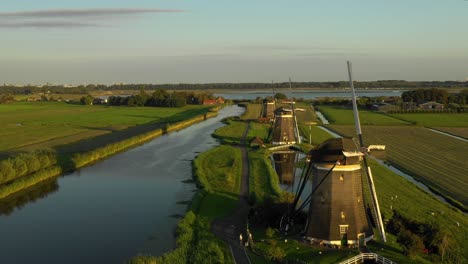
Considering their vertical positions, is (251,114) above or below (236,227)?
below

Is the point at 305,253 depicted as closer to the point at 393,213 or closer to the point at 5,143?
the point at 393,213

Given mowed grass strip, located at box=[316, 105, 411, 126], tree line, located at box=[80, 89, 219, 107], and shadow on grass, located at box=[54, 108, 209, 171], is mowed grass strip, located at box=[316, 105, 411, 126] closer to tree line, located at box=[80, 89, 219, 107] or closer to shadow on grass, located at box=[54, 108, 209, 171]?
shadow on grass, located at box=[54, 108, 209, 171]

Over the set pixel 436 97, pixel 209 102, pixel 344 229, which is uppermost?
pixel 344 229

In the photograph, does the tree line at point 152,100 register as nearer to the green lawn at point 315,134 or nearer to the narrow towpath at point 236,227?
the green lawn at point 315,134

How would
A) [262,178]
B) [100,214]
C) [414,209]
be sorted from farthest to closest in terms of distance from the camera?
[262,178] → [100,214] → [414,209]

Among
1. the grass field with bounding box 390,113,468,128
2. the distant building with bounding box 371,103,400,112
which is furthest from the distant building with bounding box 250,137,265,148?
the distant building with bounding box 371,103,400,112

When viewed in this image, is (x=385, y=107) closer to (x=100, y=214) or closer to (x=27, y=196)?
(x=27, y=196)

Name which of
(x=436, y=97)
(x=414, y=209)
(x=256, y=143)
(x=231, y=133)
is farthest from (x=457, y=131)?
(x=436, y=97)
